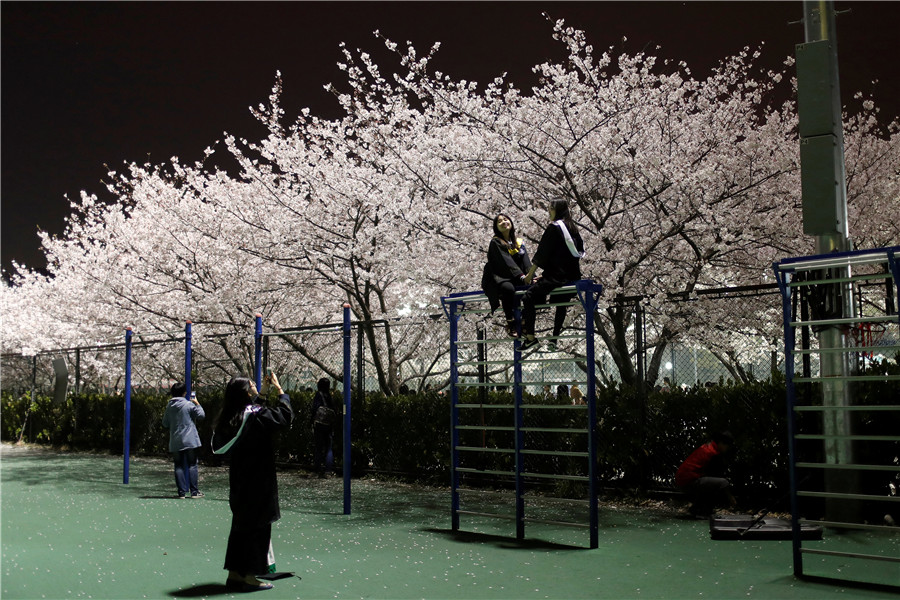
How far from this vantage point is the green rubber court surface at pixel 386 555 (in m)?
6.10

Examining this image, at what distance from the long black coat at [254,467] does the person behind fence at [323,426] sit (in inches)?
294

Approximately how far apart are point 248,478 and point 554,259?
344 cm

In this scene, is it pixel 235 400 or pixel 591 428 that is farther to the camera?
pixel 591 428

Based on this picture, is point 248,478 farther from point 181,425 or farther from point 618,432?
point 181,425

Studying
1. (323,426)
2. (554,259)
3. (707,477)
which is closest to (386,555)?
(554,259)

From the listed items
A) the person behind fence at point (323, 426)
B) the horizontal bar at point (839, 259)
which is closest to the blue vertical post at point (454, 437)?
the horizontal bar at point (839, 259)

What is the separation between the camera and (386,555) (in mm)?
7430

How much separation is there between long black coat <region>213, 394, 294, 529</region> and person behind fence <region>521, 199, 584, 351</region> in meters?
2.59

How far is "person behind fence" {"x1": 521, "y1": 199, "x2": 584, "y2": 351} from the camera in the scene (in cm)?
773

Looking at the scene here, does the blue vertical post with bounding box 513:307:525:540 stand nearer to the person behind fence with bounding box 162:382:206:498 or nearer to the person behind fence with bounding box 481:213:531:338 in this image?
the person behind fence with bounding box 481:213:531:338

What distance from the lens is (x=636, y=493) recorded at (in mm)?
10438

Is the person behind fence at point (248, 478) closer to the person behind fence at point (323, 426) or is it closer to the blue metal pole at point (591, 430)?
the blue metal pole at point (591, 430)

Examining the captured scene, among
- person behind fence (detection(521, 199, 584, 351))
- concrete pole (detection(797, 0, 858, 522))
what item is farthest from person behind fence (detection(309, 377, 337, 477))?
concrete pole (detection(797, 0, 858, 522))

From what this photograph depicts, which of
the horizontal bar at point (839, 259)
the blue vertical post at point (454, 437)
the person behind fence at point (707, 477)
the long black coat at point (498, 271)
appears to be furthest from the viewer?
the person behind fence at point (707, 477)
